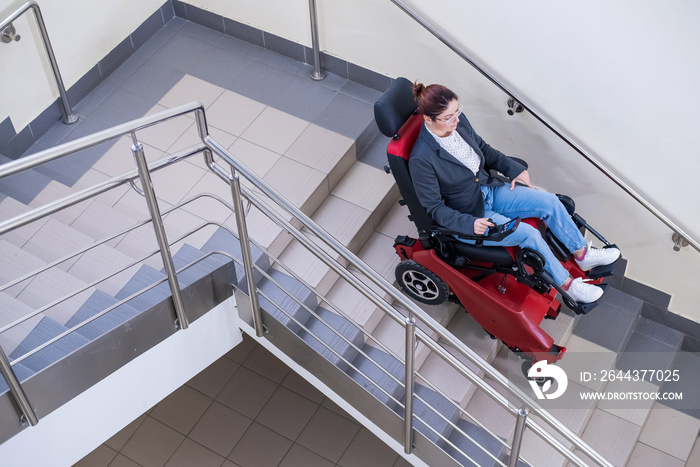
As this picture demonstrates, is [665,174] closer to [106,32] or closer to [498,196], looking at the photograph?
[498,196]

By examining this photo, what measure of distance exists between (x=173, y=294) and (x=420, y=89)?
1333 millimetres

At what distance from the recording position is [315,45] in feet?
14.8

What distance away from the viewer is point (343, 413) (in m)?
4.69

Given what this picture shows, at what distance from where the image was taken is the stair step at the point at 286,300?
3404mm

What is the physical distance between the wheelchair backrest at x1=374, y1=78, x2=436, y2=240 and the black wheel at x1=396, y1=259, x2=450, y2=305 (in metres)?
0.23

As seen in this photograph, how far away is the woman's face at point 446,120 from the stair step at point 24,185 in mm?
2056

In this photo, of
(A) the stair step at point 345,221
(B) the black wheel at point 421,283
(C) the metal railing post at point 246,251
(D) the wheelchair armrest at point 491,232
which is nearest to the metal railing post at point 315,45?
(A) the stair step at point 345,221

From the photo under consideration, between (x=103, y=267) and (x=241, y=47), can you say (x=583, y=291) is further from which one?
(x=241, y=47)

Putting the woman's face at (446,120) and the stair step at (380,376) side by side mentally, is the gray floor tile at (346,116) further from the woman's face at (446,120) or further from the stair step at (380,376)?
the stair step at (380,376)

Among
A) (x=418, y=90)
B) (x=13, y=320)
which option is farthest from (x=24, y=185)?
(x=418, y=90)

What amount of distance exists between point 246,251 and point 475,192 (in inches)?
46.6

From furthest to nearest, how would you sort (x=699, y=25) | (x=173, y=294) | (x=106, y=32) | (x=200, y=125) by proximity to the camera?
(x=106, y=32) → (x=699, y=25) → (x=173, y=294) → (x=200, y=125)

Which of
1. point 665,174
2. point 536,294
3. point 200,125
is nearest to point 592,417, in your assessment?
point 536,294

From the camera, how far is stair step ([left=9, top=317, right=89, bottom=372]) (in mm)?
2846
